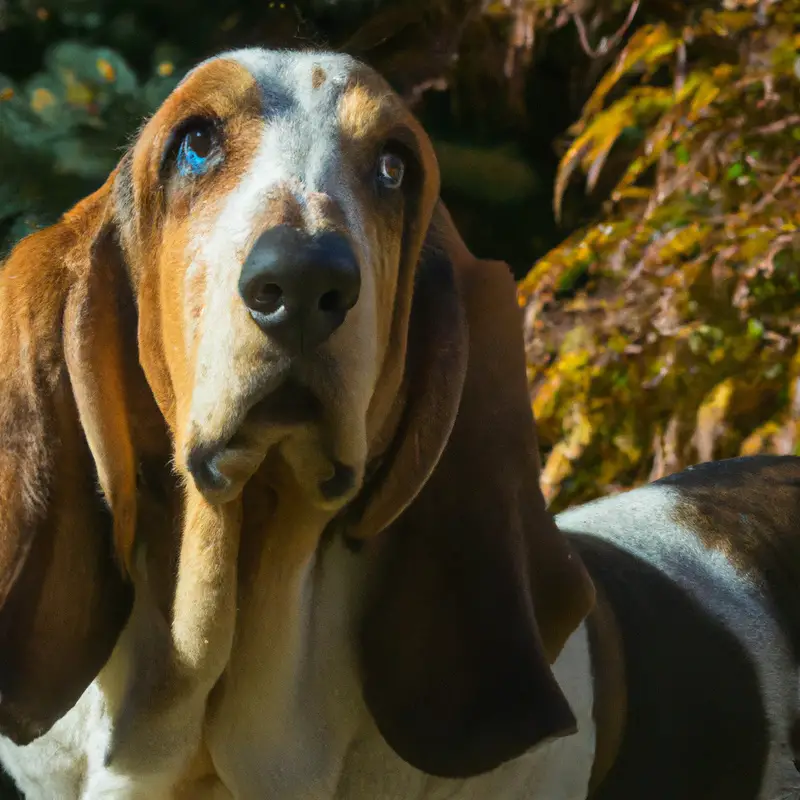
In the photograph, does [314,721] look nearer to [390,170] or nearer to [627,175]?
[390,170]

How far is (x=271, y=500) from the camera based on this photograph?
1714mm

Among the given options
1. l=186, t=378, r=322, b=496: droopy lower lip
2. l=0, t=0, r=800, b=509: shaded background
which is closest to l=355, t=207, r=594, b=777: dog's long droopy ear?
l=186, t=378, r=322, b=496: droopy lower lip

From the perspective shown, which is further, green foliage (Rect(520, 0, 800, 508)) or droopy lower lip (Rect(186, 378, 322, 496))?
green foliage (Rect(520, 0, 800, 508))

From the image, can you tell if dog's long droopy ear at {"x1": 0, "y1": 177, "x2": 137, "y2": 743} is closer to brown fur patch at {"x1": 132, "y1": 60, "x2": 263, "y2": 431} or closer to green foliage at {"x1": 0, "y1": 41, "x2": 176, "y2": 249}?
brown fur patch at {"x1": 132, "y1": 60, "x2": 263, "y2": 431}

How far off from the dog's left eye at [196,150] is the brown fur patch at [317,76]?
0.56 ft

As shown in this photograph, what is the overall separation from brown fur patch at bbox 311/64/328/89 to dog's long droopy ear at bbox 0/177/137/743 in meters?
0.40

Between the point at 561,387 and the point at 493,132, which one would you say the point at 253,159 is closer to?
the point at 561,387

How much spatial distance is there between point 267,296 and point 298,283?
4cm

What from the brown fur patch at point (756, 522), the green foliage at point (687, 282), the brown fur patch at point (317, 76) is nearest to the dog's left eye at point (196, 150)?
the brown fur patch at point (317, 76)

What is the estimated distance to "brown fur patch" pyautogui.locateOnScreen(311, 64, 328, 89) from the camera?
5.54 ft

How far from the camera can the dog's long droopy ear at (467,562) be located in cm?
176

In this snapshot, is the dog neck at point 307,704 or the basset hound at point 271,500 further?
the dog neck at point 307,704

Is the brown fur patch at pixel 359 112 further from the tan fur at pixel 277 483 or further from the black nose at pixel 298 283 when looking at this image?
the black nose at pixel 298 283

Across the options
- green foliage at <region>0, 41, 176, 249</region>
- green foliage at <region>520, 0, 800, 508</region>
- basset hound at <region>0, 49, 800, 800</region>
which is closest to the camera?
basset hound at <region>0, 49, 800, 800</region>
